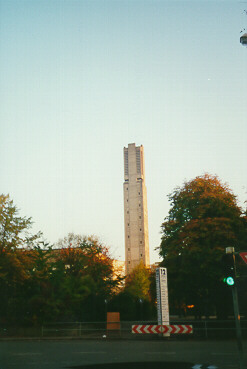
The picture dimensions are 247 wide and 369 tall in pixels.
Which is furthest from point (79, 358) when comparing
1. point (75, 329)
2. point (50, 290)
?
point (50, 290)

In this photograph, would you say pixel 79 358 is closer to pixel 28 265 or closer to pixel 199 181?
pixel 28 265

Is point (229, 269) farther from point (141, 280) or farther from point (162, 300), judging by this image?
point (141, 280)

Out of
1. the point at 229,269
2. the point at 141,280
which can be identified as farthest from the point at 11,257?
the point at 141,280

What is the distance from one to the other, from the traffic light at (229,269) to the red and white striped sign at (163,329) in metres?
13.7

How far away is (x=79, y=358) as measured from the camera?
594 inches

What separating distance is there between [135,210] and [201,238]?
108m

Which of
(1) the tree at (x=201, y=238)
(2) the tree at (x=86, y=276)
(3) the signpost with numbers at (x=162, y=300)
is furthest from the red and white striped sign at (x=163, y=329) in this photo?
(2) the tree at (x=86, y=276)

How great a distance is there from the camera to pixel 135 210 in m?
141

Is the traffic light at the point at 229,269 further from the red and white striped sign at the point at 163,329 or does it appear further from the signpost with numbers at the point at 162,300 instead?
the signpost with numbers at the point at 162,300

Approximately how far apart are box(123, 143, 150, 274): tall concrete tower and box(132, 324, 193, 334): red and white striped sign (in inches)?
4329

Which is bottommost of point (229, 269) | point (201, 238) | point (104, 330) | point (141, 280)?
point (104, 330)

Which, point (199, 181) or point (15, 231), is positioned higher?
point (199, 181)

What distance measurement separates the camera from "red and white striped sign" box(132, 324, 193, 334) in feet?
80.2

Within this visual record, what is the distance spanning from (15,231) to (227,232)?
1781 centimetres
